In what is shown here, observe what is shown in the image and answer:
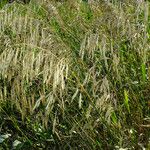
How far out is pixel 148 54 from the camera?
92.5 inches

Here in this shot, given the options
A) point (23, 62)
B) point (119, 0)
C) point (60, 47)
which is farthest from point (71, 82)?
point (119, 0)

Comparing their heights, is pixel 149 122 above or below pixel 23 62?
below

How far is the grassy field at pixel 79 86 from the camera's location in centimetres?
183

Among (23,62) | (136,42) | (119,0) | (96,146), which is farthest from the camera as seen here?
(119,0)

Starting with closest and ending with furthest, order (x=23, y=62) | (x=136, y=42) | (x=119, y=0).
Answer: (x=23, y=62)
(x=136, y=42)
(x=119, y=0)

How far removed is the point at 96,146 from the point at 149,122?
0.28m

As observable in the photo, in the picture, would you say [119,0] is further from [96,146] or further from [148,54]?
[96,146]

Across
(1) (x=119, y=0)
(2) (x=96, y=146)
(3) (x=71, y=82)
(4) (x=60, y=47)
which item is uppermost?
(1) (x=119, y=0)

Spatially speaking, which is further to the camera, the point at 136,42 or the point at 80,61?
the point at 136,42

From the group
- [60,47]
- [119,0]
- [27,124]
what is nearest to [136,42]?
[119,0]

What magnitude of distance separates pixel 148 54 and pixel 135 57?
7cm

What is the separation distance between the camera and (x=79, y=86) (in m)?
1.88

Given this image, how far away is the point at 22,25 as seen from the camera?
2082 millimetres

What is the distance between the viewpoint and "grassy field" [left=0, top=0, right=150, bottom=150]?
183cm
